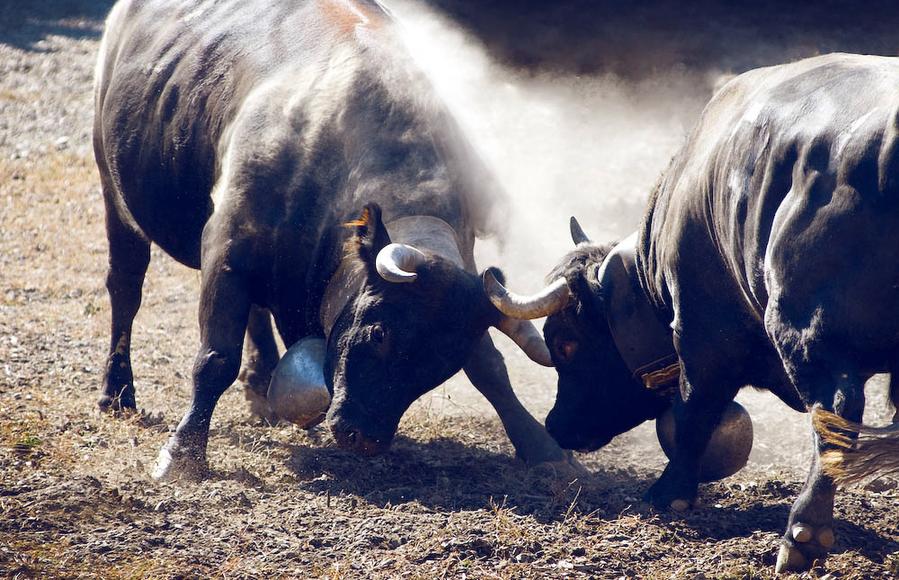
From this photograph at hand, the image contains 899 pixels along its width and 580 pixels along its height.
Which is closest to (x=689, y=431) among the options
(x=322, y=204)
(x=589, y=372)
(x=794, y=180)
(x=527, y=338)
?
(x=589, y=372)

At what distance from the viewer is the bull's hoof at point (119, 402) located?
7.13m

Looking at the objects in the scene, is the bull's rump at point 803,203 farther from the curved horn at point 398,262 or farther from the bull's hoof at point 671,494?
the curved horn at point 398,262

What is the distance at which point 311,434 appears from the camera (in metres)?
6.81

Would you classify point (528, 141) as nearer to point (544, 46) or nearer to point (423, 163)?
point (544, 46)

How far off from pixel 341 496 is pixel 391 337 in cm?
78

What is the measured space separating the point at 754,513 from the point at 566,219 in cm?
614

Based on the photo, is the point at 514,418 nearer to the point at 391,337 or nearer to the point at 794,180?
the point at 391,337

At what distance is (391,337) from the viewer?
5648mm

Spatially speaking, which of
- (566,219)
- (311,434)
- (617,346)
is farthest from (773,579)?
(566,219)

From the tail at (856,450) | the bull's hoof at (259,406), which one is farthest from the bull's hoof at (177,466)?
the tail at (856,450)

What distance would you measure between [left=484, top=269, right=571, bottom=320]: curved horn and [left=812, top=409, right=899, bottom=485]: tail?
5.93 ft

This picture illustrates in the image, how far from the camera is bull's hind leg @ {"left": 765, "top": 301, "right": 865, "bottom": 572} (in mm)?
Result: 4121

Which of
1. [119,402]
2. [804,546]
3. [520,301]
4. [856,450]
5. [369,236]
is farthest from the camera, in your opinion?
[119,402]

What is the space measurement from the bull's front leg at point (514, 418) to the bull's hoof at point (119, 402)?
6.89ft
